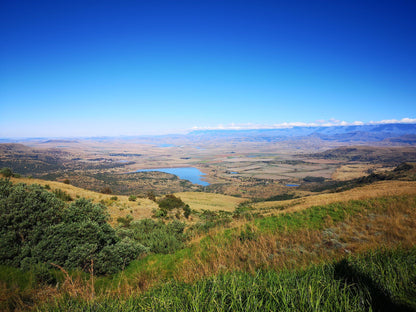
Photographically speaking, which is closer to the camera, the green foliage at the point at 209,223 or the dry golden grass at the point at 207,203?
the green foliage at the point at 209,223

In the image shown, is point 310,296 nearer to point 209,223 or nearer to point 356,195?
point 209,223

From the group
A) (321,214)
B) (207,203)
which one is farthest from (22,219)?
(207,203)

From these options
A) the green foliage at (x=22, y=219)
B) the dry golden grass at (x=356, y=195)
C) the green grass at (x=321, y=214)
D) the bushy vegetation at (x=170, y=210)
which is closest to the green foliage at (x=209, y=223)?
the green grass at (x=321, y=214)

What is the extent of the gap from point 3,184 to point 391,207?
1518cm

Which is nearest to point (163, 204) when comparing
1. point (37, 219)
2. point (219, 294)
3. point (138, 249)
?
point (138, 249)

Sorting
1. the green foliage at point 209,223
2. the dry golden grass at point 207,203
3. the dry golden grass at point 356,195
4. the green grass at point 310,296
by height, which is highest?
the green grass at point 310,296

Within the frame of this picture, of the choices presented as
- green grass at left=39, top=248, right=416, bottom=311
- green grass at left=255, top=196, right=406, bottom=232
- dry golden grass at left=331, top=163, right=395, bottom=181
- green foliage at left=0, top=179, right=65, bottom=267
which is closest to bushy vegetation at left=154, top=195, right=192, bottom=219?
green grass at left=255, top=196, right=406, bottom=232

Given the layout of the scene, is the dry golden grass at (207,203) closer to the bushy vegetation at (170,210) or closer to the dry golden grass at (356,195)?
the bushy vegetation at (170,210)

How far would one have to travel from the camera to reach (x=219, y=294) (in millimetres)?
2150

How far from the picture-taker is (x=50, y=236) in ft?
18.2

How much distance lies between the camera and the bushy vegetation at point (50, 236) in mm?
5074

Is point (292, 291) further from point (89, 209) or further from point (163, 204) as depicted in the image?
point (163, 204)

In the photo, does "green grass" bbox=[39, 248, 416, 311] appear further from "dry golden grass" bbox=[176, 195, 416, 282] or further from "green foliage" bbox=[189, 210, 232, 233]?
"green foliage" bbox=[189, 210, 232, 233]

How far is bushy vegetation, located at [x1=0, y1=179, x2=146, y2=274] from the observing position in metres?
5.07
